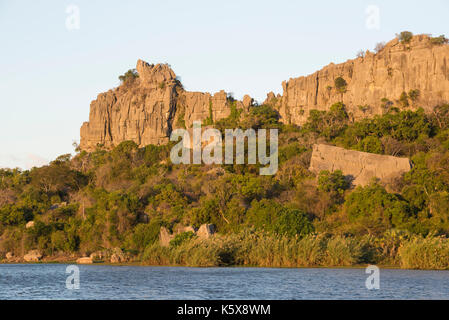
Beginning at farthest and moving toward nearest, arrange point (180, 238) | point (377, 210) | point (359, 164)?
1. point (359, 164)
2. point (377, 210)
3. point (180, 238)

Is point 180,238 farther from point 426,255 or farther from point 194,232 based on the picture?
point 426,255

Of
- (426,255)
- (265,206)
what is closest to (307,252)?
(426,255)

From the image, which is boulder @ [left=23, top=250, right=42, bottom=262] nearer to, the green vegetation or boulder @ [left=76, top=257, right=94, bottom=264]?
the green vegetation

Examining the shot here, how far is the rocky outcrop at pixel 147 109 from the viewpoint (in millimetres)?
81875

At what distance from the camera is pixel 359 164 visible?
165 feet

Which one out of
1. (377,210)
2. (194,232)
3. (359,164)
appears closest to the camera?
(194,232)

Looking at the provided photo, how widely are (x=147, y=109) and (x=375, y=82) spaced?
30.6 meters

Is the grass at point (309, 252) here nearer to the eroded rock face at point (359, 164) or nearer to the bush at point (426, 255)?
the bush at point (426, 255)

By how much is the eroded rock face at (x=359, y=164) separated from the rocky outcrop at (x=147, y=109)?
1096 inches

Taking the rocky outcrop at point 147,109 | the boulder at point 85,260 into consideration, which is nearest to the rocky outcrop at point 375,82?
the rocky outcrop at point 147,109

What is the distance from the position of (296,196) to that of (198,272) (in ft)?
57.2

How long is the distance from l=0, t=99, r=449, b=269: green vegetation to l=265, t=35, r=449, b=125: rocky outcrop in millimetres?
1712

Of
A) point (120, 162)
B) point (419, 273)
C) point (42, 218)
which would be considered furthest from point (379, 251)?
point (120, 162)
